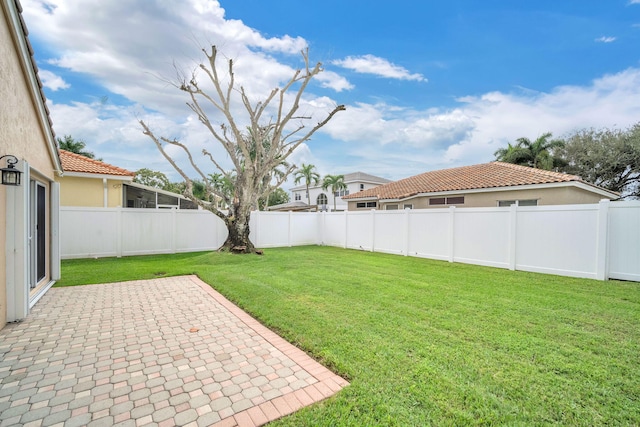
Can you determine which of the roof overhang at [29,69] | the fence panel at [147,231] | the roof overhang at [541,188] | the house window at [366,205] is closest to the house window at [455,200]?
the roof overhang at [541,188]

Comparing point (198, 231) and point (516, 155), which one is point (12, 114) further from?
point (516, 155)

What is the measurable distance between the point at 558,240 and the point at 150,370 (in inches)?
383

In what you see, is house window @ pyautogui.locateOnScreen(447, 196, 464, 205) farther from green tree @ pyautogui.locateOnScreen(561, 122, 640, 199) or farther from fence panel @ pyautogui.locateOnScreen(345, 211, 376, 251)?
green tree @ pyautogui.locateOnScreen(561, 122, 640, 199)

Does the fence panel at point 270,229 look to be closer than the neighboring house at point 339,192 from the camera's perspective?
Yes

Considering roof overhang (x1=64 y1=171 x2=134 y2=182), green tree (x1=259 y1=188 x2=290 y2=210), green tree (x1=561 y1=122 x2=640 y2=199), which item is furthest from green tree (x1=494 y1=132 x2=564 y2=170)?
green tree (x1=259 y1=188 x2=290 y2=210)

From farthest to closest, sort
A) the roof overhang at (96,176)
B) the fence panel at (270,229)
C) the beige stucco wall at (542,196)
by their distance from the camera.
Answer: the fence panel at (270,229) → the roof overhang at (96,176) → the beige stucco wall at (542,196)

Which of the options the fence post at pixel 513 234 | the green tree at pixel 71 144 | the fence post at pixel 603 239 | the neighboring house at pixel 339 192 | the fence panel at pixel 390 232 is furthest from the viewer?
the neighboring house at pixel 339 192

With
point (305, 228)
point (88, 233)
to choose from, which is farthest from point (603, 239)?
point (88, 233)

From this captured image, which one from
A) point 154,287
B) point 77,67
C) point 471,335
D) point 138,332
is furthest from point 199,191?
point 471,335

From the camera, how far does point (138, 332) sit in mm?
4391

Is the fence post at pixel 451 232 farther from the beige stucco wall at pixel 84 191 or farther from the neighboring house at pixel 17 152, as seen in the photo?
the beige stucco wall at pixel 84 191

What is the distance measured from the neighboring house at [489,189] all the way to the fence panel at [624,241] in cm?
613

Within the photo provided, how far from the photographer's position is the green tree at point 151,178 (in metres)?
36.5

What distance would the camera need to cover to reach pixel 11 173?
14.3 ft
